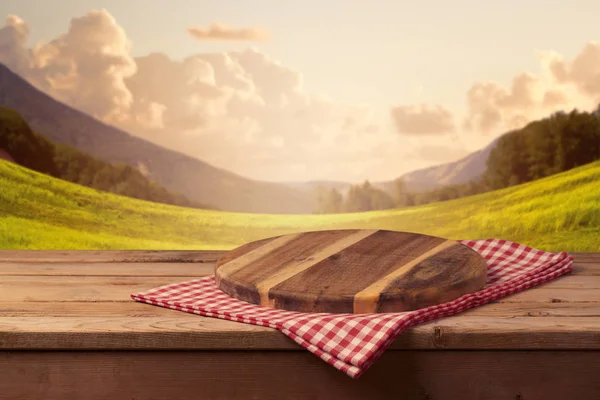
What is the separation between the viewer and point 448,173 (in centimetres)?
316

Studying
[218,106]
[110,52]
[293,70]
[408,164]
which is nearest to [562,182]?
[408,164]

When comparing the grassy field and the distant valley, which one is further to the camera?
the distant valley

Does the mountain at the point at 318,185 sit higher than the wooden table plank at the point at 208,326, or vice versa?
the mountain at the point at 318,185

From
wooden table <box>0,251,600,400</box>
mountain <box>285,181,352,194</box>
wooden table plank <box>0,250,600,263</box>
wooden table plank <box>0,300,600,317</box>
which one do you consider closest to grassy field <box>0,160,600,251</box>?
mountain <box>285,181,352,194</box>

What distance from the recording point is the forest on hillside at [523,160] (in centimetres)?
292

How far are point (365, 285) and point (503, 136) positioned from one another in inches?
Answer: 77.7

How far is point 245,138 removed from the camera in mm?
3170

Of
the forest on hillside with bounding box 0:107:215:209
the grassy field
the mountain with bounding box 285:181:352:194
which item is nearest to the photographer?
the grassy field

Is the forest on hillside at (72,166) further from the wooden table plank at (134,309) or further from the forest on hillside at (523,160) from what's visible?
the wooden table plank at (134,309)

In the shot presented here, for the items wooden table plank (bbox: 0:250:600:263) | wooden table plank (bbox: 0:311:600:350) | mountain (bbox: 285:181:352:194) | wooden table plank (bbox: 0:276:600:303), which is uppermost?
mountain (bbox: 285:181:352:194)

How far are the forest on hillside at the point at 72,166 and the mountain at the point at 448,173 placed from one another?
94 cm

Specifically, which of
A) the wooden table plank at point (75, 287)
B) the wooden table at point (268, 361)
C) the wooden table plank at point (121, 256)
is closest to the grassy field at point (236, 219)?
the wooden table plank at point (121, 256)

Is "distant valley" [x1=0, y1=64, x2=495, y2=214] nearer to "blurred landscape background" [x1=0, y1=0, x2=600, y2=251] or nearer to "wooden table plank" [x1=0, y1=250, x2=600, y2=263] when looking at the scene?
"blurred landscape background" [x1=0, y1=0, x2=600, y2=251]

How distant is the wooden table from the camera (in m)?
1.20
